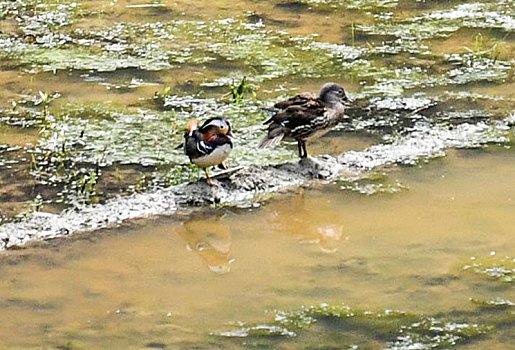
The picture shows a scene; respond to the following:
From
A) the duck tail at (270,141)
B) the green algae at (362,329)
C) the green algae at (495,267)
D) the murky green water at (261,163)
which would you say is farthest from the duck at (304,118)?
the green algae at (362,329)

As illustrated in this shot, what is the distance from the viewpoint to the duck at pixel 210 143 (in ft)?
24.0

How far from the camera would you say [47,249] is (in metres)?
6.80

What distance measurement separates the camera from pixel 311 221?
731 cm

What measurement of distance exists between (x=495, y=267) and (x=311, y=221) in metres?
1.37

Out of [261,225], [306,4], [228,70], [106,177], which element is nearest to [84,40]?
[228,70]

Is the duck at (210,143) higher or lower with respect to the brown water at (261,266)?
higher

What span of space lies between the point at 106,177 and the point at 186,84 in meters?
2.21

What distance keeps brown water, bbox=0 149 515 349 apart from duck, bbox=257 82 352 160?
0.45 metres

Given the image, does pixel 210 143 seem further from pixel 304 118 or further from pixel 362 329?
pixel 362 329

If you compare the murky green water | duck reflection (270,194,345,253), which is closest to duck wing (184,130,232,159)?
the murky green water

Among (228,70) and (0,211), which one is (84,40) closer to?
(228,70)

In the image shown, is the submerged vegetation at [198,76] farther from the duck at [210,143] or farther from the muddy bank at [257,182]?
the duck at [210,143]

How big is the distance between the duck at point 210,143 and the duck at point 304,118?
0.56 metres

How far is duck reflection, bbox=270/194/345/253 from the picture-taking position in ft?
22.8
